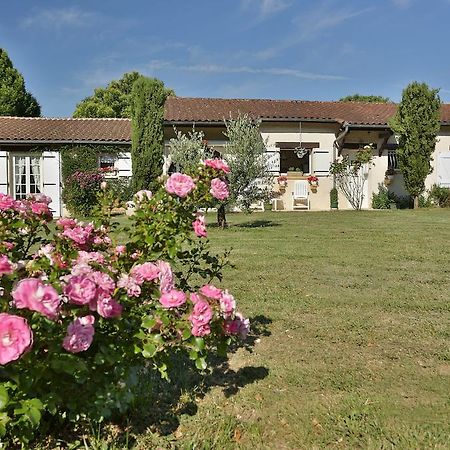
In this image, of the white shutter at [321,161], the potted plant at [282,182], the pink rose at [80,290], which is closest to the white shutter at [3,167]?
the potted plant at [282,182]

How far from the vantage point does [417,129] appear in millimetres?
16016

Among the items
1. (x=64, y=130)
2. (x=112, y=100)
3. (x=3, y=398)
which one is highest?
(x=112, y=100)

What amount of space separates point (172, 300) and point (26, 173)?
16.6 m

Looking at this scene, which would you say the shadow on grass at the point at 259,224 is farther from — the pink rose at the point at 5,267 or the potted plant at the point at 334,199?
the pink rose at the point at 5,267

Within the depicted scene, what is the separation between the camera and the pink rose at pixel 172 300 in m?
Answer: 1.89

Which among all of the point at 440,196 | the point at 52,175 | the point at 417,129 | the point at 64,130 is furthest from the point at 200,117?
the point at 440,196

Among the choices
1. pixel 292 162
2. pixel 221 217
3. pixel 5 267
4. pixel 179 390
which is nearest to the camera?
pixel 5 267

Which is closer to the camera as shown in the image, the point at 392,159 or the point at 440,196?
the point at 440,196

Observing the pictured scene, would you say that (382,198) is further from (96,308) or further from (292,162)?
(96,308)

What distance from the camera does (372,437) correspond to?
2.21m

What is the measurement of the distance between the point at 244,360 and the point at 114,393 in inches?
55.6

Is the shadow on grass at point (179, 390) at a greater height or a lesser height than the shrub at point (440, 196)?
lesser

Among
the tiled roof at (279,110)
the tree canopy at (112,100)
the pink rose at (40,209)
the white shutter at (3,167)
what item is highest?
the tree canopy at (112,100)

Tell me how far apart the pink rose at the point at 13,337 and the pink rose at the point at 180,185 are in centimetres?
109
